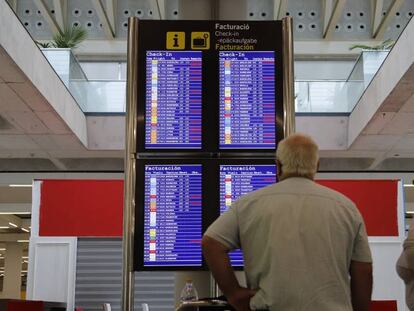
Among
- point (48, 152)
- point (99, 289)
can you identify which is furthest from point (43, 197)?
point (48, 152)

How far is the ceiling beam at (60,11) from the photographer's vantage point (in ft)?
71.3

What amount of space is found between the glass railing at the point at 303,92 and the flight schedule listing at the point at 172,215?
11.1 metres

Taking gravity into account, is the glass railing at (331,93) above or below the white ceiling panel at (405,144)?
above

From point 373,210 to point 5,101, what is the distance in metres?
7.26

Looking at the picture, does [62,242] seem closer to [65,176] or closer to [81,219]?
[81,219]

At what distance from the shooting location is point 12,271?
107 ft

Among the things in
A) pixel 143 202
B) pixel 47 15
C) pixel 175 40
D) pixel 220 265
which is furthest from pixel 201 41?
pixel 47 15

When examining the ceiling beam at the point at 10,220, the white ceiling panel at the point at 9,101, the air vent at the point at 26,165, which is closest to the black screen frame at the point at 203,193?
the white ceiling panel at the point at 9,101

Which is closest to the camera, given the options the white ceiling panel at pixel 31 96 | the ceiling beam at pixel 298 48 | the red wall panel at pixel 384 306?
the red wall panel at pixel 384 306

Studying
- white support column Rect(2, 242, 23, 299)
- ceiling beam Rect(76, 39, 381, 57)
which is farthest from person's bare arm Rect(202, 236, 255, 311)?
white support column Rect(2, 242, 23, 299)

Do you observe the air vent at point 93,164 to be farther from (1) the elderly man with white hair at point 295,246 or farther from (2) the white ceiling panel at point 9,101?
(1) the elderly man with white hair at point 295,246

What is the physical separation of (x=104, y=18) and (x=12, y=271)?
1659cm

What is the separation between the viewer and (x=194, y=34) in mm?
4273

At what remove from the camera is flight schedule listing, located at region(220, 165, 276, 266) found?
3.99 m
